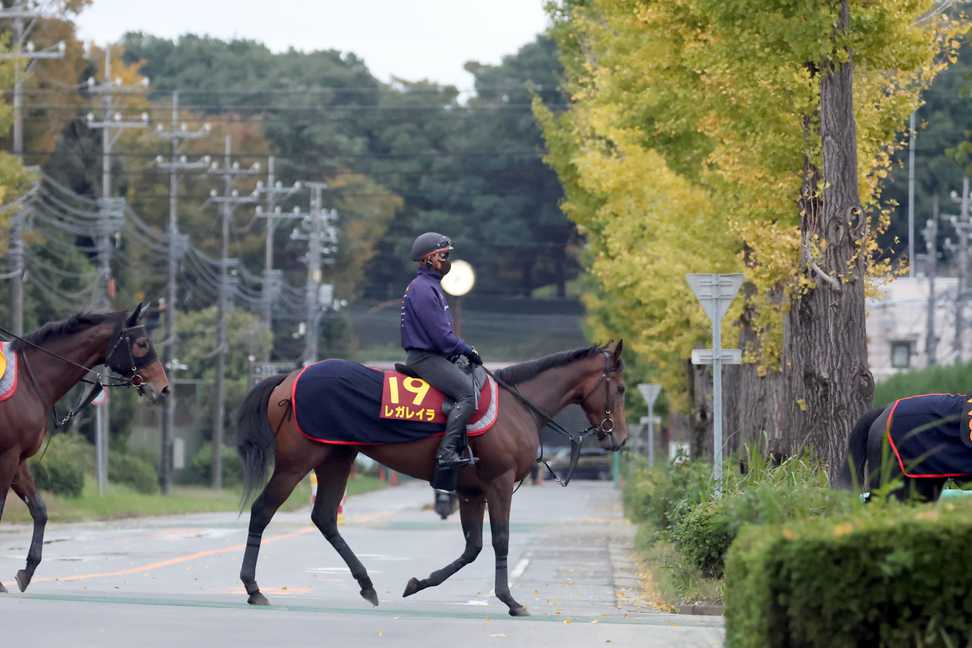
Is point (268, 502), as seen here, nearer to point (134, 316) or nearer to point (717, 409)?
point (134, 316)

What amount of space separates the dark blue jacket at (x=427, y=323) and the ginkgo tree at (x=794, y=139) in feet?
16.6

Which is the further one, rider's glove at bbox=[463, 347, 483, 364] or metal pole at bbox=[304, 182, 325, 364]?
metal pole at bbox=[304, 182, 325, 364]

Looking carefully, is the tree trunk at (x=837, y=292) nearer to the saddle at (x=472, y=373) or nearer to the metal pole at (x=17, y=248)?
the saddle at (x=472, y=373)

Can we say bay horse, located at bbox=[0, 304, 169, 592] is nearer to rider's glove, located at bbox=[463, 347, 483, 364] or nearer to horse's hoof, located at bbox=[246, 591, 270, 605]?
horse's hoof, located at bbox=[246, 591, 270, 605]

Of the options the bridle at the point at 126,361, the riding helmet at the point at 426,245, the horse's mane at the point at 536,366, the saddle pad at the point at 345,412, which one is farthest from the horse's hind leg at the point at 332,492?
the bridle at the point at 126,361

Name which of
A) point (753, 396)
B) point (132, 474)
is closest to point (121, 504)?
point (132, 474)

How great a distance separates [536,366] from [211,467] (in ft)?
181

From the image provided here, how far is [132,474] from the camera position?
182 ft

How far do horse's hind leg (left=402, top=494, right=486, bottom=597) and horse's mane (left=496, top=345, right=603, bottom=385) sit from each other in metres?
0.98

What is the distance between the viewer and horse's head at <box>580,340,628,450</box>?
15.2 m

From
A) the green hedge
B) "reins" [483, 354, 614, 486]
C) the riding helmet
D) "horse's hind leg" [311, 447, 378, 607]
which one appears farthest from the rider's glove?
the green hedge

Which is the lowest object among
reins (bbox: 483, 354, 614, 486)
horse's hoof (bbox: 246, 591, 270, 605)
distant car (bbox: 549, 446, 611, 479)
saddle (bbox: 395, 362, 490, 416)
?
distant car (bbox: 549, 446, 611, 479)

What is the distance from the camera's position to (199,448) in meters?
75.4

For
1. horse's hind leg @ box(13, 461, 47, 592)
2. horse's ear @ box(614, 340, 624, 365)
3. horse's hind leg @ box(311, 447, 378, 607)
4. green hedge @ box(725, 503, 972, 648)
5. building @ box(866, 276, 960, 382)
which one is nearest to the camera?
green hedge @ box(725, 503, 972, 648)
